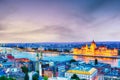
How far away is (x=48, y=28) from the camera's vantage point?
11.0 ft

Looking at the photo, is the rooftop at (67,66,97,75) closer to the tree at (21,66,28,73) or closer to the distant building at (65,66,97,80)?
the distant building at (65,66,97,80)

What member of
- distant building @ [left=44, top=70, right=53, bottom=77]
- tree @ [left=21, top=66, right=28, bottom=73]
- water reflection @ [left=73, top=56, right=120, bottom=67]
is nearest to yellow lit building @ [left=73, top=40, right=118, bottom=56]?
water reflection @ [left=73, top=56, right=120, bottom=67]

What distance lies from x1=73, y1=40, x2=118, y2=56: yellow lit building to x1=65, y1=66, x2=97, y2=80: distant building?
1.21 feet

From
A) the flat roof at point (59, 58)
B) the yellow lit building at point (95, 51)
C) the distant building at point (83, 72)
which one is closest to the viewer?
the distant building at point (83, 72)

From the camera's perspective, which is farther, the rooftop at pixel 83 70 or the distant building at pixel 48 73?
the distant building at pixel 48 73

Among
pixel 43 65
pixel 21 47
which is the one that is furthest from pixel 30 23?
pixel 43 65

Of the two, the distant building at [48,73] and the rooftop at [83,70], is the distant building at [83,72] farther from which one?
the distant building at [48,73]

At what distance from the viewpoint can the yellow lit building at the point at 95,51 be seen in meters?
3.59

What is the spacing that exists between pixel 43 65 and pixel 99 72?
1.09 metres

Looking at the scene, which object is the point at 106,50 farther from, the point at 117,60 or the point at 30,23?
the point at 30,23

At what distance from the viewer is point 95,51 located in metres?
3.97

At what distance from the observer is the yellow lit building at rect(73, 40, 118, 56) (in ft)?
11.8

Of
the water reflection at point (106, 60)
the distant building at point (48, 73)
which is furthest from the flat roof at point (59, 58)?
the distant building at point (48, 73)

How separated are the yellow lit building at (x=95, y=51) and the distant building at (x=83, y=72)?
1.21ft
